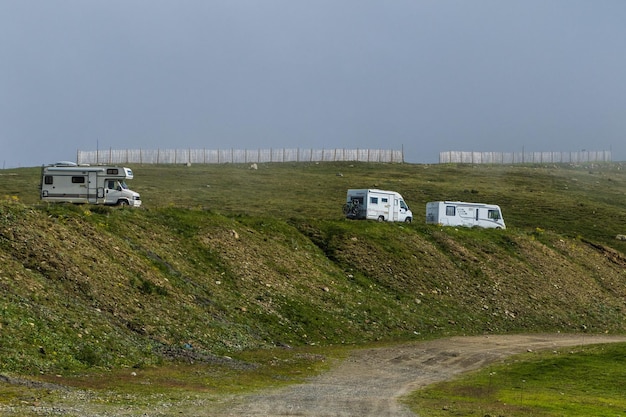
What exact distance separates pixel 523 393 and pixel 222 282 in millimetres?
24013

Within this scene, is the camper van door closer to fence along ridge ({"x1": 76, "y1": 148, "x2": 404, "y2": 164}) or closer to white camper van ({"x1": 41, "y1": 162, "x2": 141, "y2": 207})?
white camper van ({"x1": 41, "y1": 162, "x2": 141, "y2": 207})

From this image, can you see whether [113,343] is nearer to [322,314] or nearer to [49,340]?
[49,340]

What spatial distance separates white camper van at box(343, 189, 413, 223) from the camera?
85.1m

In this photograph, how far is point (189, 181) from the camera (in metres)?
131

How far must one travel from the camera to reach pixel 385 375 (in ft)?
145

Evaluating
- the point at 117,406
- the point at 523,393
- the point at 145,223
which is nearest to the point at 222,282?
the point at 145,223

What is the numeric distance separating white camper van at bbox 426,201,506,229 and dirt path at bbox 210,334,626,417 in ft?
85.4

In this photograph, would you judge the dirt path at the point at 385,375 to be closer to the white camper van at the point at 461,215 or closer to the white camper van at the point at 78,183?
the white camper van at the point at 461,215

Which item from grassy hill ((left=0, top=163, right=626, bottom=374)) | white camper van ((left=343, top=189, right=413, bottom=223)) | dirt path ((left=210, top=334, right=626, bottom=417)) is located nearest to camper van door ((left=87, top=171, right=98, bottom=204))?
grassy hill ((left=0, top=163, right=626, bottom=374))

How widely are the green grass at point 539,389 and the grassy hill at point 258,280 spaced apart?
1123cm

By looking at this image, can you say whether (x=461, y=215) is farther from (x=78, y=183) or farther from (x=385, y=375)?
(x=385, y=375)

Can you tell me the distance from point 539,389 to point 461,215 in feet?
166

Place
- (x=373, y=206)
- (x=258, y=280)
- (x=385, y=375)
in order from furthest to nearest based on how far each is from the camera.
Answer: (x=373, y=206), (x=258, y=280), (x=385, y=375)

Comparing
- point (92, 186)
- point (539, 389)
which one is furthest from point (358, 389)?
point (92, 186)
